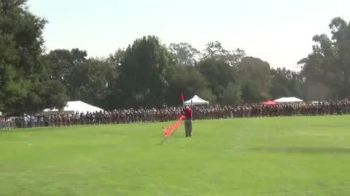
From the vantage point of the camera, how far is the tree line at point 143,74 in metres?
55.1

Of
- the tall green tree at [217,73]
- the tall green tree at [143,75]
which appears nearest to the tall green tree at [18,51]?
the tall green tree at [143,75]

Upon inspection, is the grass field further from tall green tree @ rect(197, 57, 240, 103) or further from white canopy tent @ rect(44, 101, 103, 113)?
tall green tree @ rect(197, 57, 240, 103)

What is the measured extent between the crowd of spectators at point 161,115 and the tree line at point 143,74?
281 cm

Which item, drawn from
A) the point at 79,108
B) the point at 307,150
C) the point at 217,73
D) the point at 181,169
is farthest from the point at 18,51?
the point at 217,73

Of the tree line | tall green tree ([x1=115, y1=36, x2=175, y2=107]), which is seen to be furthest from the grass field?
tall green tree ([x1=115, y1=36, x2=175, y2=107])

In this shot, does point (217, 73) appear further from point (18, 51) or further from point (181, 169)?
point (181, 169)

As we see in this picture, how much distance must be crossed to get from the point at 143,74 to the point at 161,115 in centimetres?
3660

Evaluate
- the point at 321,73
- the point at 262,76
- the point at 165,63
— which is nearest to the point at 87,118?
the point at 165,63

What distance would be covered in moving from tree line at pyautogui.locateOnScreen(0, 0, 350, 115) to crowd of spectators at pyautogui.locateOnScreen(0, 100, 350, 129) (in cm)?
281

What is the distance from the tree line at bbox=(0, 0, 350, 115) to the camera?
55.1m

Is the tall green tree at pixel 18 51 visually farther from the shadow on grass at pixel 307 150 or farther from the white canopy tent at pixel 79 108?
the shadow on grass at pixel 307 150

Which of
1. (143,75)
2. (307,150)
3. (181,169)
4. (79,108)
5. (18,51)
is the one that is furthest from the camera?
(143,75)

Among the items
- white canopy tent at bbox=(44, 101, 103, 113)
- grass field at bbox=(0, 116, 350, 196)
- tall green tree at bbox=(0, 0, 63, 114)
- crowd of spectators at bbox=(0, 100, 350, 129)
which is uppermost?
tall green tree at bbox=(0, 0, 63, 114)

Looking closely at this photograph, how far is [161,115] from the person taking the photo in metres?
69.7
